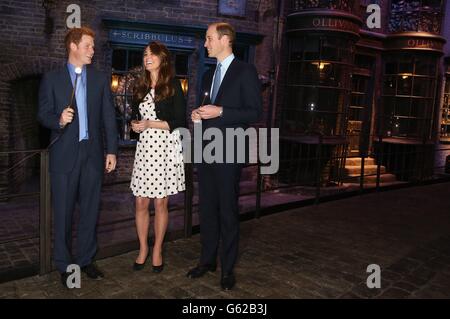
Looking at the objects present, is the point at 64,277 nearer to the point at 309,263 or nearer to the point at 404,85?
the point at 309,263

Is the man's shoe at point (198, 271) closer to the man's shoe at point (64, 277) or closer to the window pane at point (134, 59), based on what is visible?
the man's shoe at point (64, 277)

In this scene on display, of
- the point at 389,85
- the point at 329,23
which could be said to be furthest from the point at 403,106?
the point at 329,23

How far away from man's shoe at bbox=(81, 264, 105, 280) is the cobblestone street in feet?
0.19

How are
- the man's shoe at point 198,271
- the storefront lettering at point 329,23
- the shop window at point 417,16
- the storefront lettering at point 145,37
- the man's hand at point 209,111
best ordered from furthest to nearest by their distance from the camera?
1. the shop window at point 417,16
2. the storefront lettering at point 329,23
3. the storefront lettering at point 145,37
4. the man's shoe at point 198,271
5. the man's hand at point 209,111

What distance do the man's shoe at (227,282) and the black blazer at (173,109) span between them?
137 cm

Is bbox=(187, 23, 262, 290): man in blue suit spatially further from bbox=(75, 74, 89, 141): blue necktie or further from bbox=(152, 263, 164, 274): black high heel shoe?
bbox=(75, 74, 89, 141): blue necktie

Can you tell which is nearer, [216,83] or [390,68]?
[216,83]

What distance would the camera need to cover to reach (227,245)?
381cm

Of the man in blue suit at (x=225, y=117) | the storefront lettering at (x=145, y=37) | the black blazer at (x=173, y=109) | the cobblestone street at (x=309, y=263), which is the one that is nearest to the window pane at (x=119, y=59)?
the storefront lettering at (x=145, y=37)

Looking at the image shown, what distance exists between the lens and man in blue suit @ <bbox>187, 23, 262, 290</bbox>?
143 inches

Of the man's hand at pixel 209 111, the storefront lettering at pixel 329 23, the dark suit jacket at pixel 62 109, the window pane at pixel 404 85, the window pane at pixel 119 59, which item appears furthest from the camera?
the window pane at pixel 404 85

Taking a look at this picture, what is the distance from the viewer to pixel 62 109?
3656mm

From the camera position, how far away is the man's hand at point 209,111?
3.49 meters

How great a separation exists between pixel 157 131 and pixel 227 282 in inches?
56.9
